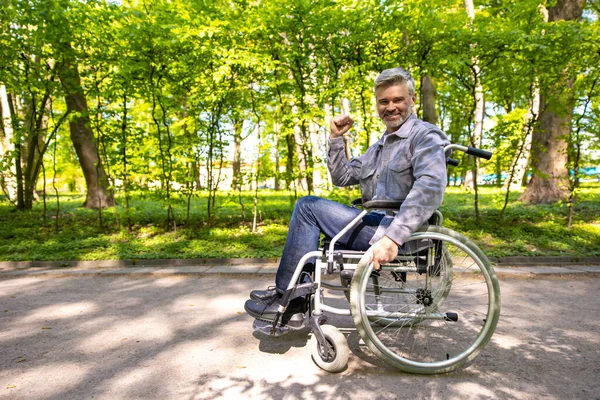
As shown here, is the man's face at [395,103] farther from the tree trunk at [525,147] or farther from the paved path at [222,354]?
the tree trunk at [525,147]

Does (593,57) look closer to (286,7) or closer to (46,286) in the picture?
(286,7)

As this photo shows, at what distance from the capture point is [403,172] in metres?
2.40

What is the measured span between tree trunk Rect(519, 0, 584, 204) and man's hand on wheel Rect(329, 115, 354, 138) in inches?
205

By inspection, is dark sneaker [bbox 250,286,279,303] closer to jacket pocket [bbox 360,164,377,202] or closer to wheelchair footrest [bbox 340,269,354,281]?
wheelchair footrest [bbox 340,269,354,281]

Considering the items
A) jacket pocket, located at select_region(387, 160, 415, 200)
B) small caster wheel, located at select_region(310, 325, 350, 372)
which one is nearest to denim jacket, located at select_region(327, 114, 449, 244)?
jacket pocket, located at select_region(387, 160, 415, 200)

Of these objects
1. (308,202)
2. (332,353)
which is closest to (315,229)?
(308,202)

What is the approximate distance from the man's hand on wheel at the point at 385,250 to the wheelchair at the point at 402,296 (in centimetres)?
6

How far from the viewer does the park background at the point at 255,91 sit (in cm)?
586

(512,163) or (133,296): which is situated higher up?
(512,163)

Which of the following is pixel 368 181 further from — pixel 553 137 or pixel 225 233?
pixel 553 137

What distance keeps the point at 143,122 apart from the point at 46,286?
15.2ft

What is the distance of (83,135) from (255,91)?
493 centimetres

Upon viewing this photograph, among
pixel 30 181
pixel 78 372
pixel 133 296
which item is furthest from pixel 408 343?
pixel 30 181

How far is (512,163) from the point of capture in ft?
23.0
